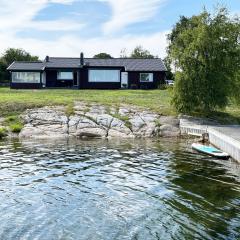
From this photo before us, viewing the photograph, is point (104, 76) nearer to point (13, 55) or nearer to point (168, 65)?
point (168, 65)

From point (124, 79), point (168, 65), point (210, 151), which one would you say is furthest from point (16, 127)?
point (124, 79)

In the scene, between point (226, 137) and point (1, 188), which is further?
point (226, 137)

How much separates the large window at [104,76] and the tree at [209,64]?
91.6 ft

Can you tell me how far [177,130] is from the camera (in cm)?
3775

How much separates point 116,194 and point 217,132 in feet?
51.0

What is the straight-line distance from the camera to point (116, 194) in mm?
18391

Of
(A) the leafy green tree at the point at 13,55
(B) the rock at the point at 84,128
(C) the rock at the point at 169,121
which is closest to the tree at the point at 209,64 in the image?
(C) the rock at the point at 169,121

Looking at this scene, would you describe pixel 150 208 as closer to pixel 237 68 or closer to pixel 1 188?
pixel 1 188

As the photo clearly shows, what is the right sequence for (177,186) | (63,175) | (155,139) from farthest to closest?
(155,139) → (63,175) → (177,186)

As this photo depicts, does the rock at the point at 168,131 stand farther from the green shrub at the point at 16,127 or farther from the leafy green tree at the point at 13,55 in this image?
the leafy green tree at the point at 13,55

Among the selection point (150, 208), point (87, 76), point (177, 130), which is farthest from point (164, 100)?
point (150, 208)

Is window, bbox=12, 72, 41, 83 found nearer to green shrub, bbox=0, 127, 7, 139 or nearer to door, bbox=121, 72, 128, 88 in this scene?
door, bbox=121, 72, 128, 88

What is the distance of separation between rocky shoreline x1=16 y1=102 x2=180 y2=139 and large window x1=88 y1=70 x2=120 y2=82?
27292mm

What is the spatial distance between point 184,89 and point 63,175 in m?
21.0
